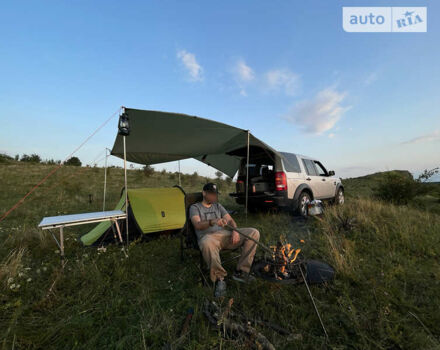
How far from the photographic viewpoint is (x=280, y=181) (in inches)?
200

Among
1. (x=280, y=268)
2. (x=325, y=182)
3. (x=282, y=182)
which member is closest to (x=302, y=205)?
(x=282, y=182)

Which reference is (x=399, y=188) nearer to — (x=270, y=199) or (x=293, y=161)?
(x=293, y=161)

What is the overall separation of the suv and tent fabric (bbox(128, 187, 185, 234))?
196 centimetres

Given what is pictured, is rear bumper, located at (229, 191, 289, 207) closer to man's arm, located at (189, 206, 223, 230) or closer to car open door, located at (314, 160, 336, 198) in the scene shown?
car open door, located at (314, 160, 336, 198)

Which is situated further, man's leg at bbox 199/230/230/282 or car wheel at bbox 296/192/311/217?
car wheel at bbox 296/192/311/217

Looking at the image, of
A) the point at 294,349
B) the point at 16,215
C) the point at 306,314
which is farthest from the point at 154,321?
the point at 16,215

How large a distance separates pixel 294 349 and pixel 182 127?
140 inches

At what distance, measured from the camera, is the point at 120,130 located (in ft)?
10.6

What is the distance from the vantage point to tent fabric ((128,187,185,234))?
419cm

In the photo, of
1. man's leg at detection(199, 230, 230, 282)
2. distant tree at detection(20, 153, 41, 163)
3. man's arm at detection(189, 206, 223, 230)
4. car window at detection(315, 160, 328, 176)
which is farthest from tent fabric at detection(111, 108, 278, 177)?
distant tree at detection(20, 153, 41, 163)

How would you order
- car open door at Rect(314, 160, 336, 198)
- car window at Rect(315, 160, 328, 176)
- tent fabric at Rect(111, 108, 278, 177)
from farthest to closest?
car window at Rect(315, 160, 328, 176) < car open door at Rect(314, 160, 336, 198) < tent fabric at Rect(111, 108, 278, 177)

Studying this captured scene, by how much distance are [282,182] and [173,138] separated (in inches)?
115

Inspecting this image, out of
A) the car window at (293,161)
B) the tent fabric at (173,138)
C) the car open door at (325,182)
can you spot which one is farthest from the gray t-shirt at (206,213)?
the car open door at (325,182)

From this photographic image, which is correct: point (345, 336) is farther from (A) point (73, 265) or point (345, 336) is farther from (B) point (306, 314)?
(A) point (73, 265)
